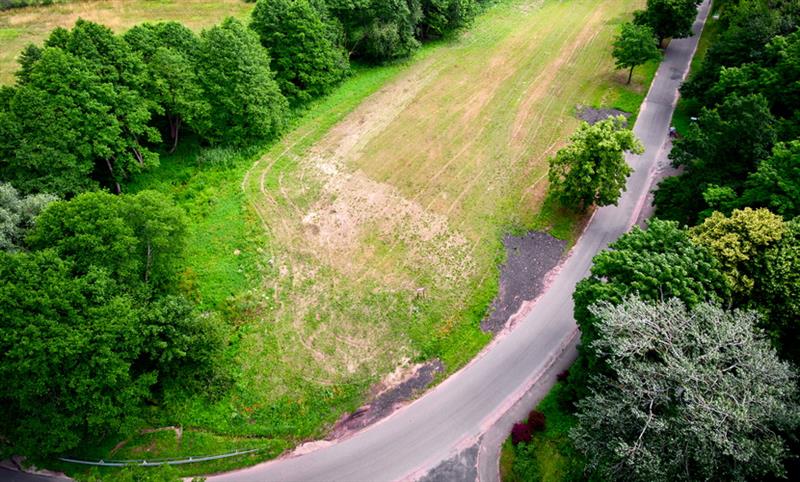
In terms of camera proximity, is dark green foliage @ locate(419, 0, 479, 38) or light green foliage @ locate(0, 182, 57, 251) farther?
dark green foliage @ locate(419, 0, 479, 38)

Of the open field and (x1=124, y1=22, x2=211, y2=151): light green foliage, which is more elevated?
the open field

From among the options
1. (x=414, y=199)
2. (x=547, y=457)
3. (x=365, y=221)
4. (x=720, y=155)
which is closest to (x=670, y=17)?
(x=720, y=155)

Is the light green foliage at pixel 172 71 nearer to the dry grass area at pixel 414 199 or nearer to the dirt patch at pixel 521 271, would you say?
the dry grass area at pixel 414 199

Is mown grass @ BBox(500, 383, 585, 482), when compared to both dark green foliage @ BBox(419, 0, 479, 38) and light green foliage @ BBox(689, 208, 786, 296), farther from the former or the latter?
dark green foliage @ BBox(419, 0, 479, 38)

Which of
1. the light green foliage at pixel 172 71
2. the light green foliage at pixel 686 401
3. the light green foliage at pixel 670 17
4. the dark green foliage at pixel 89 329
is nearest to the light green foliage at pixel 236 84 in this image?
the light green foliage at pixel 172 71

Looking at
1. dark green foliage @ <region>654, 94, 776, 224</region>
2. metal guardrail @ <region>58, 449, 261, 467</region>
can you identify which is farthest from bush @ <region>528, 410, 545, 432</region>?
A: dark green foliage @ <region>654, 94, 776, 224</region>

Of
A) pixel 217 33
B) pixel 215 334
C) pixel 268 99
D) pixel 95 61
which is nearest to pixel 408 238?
pixel 215 334
